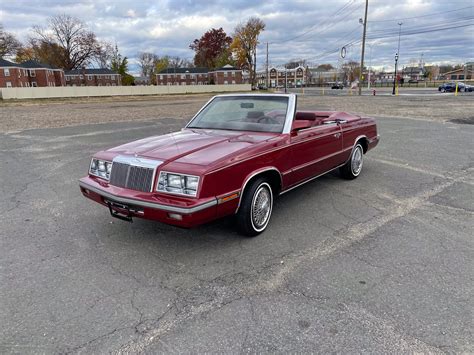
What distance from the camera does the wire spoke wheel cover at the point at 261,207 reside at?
3672 mm

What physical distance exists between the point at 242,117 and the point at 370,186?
258 cm

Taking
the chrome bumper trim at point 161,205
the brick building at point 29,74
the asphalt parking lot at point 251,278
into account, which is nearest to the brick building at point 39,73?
the brick building at point 29,74

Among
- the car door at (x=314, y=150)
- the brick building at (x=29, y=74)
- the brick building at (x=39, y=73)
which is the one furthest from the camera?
the brick building at (x=39, y=73)

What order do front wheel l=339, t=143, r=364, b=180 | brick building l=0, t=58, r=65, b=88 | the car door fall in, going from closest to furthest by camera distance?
the car door < front wheel l=339, t=143, r=364, b=180 < brick building l=0, t=58, r=65, b=88

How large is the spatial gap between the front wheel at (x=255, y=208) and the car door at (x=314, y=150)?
55 centimetres

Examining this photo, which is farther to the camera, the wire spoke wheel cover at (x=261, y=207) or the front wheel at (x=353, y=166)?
the front wheel at (x=353, y=166)

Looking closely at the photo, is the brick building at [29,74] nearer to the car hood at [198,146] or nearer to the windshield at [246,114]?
the windshield at [246,114]

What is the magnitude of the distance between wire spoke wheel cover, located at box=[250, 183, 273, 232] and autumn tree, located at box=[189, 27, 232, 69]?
95.6 metres

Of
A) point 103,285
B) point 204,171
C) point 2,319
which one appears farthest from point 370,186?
point 2,319

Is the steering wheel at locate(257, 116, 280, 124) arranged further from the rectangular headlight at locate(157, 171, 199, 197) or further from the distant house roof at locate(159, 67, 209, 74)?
the distant house roof at locate(159, 67, 209, 74)

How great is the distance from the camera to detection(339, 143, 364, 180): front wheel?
585cm

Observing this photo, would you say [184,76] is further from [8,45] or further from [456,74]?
[456,74]

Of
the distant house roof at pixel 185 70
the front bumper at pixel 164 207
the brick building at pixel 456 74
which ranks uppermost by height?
the distant house roof at pixel 185 70

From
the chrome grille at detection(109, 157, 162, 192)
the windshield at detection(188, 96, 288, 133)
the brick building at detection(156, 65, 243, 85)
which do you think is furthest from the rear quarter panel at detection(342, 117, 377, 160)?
the brick building at detection(156, 65, 243, 85)
